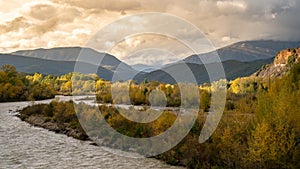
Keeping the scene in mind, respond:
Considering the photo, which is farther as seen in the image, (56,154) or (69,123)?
(69,123)

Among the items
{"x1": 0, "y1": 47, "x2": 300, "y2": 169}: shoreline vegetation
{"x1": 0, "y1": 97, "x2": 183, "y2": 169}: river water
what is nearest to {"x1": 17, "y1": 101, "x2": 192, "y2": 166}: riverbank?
{"x1": 0, "y1": 47, "x2": 300, "y2": 169}: shoreline vegetation

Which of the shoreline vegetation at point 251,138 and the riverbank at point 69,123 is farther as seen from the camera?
the riverbank at point 69,123

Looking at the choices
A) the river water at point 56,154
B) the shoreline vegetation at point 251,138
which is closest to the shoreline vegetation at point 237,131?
the shoreline vegetation at point 251,138

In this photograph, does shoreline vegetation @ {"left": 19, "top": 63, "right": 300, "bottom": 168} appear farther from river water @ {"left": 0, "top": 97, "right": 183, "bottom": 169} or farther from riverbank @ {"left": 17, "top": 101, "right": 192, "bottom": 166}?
river water @ {"left": 0, "top": 97, "right": 183, "bottom": 169}

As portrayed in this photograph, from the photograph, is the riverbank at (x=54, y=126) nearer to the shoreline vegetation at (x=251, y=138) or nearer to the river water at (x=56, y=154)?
the river water at (x=56, y=154)

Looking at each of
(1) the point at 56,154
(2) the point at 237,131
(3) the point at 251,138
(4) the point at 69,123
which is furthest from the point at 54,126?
(3) the point at 251,138

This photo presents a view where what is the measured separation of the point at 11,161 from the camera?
21250mm

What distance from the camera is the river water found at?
821 inches

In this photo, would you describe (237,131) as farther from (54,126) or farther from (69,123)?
(54,126)

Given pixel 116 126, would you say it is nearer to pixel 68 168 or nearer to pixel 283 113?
pixel 68 168

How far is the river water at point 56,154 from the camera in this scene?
2086 cm

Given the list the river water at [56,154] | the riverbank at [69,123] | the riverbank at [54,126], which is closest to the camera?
the river water at [56,154]

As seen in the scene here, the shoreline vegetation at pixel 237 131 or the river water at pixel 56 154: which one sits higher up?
the shoreline vegetation at pixel 237 131

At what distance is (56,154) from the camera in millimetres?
23812
